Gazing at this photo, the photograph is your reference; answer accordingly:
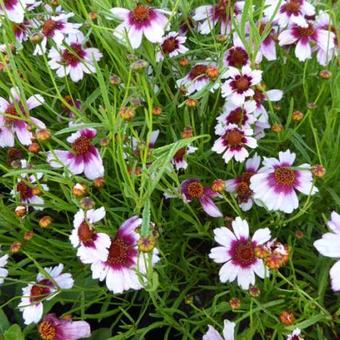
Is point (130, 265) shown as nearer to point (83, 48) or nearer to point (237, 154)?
point (237, 154)

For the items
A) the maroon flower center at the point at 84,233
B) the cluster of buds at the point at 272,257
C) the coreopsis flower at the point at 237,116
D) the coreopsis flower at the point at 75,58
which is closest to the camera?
the cluster of buds at the point at 272,257

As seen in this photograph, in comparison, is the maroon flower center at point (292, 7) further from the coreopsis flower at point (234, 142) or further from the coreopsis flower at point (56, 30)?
the coreopsis flower at point (56, 30)

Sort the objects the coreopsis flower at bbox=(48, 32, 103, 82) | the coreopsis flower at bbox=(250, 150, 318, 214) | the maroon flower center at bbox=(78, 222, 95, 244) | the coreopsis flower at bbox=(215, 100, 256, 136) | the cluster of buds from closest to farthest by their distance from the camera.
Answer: the cluster of buds < the maroon flower center at bbox=(78, 222, 95, 244) < the coreopsis flower at bbox=(250, 150, 318, 214) < the coreopsis flower at bbox=(215, 100, 256, 136) < the coreopsis flower at bbox=(48, 32, 103, 82)

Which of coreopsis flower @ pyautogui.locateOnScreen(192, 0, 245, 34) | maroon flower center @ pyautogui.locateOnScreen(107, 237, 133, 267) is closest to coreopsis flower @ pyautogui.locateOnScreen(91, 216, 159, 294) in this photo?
maroon flower center @ pyautogui.locateOnScreen(107, 237, 133, 267)

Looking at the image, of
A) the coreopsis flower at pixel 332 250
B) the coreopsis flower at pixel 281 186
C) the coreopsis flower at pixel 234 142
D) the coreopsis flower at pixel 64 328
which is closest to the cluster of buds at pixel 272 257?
the coreopsis flower at pixel 332 250

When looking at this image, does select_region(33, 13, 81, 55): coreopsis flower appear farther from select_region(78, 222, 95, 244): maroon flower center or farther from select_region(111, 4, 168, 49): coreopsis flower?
select_region(78, 222, 95, 244): maroon flower center

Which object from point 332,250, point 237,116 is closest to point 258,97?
point 237,116
